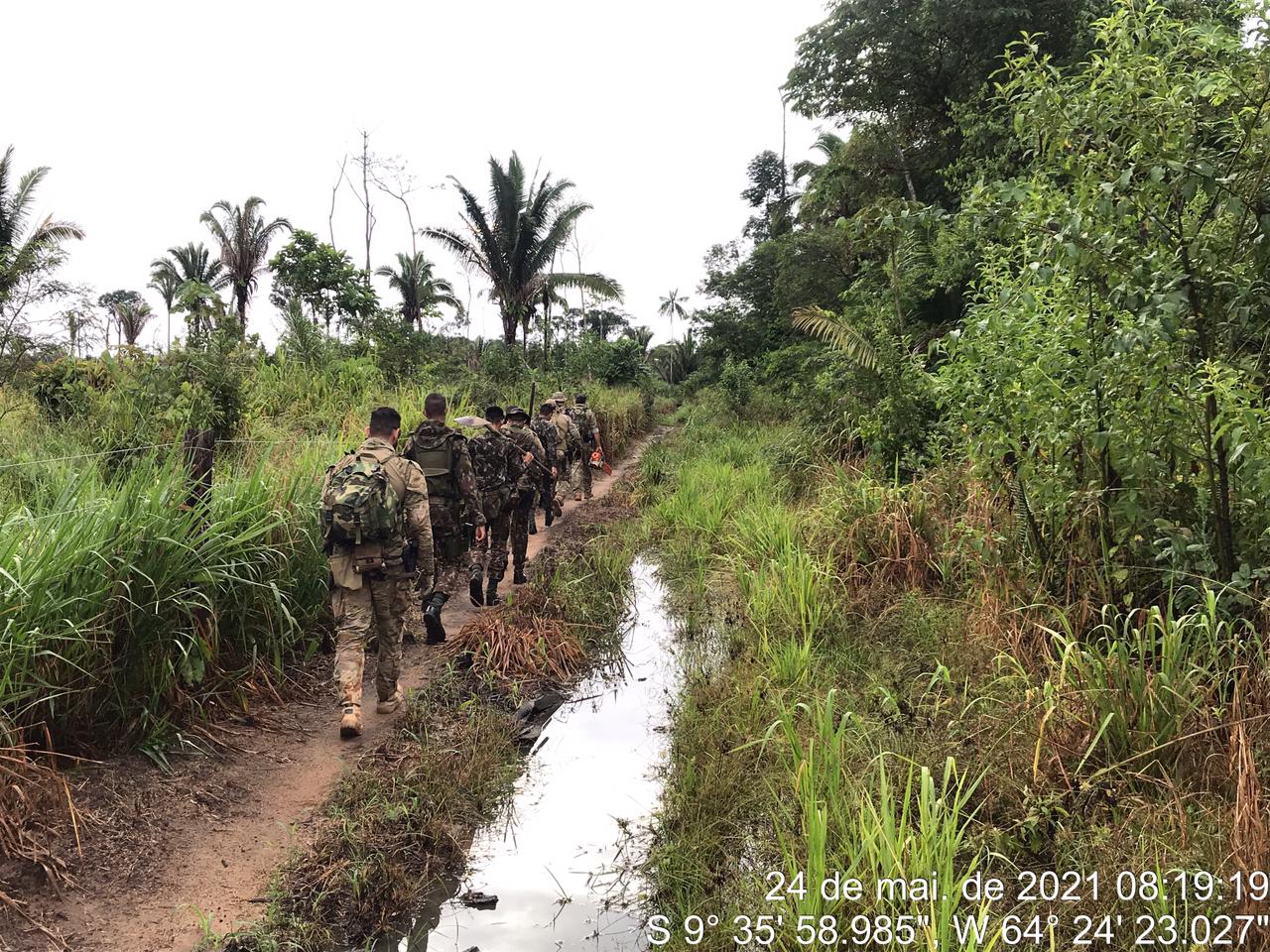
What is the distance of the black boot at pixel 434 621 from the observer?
5281 millimetres

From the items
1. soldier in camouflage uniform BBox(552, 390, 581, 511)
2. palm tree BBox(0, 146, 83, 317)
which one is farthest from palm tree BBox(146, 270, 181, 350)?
soldier in camouflage uniform BBox(552, 390, 581, 511)

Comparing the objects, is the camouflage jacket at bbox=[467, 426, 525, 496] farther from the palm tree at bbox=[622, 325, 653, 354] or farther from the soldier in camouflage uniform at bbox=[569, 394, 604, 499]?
the palm tree at bbox=[622, 325, 653, 354]

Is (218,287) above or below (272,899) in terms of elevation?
above

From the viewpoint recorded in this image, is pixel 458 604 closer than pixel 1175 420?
No

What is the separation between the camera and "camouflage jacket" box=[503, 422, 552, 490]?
7.00 metres

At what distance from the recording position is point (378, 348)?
1240cm

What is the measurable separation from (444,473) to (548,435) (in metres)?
3.37

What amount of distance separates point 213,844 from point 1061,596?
441cm

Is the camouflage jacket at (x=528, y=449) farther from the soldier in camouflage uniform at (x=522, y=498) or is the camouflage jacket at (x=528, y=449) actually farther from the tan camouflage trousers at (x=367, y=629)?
the tan camouflage trousers at (x=367, y=629)

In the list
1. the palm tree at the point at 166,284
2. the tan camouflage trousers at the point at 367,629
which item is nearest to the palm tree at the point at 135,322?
the palm tree at the point at 166,284

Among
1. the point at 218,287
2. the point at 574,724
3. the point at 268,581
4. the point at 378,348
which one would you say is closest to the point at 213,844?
the point at 268,581

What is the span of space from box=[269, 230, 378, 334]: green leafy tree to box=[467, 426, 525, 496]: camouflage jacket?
439 inches

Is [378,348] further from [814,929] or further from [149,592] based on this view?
[814,929]

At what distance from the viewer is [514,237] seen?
1891cm
